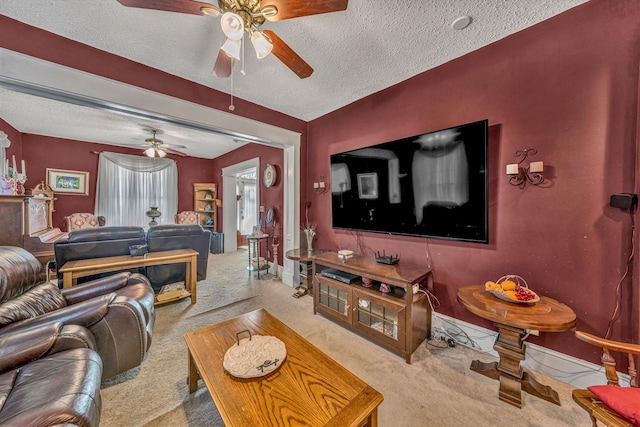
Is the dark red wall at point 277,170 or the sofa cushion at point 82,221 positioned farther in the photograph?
the sofa cushion at point 82,221

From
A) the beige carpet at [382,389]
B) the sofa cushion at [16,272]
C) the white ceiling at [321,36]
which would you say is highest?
the white ceiling at [321,36]

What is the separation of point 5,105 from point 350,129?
5.05 metres

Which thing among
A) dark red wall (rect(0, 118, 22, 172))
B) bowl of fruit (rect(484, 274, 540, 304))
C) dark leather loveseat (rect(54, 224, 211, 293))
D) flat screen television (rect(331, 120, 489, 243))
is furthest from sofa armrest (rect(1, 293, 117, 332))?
dark red wall (rect(0, 118, 22, 172))

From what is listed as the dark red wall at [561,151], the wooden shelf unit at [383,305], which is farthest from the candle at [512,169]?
the wooden shelf unit at [383,305]

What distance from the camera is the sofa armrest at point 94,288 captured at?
73.4 inches

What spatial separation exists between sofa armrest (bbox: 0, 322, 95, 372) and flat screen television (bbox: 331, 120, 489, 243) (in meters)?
2.49

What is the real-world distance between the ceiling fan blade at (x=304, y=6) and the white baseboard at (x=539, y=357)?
2.62 meters

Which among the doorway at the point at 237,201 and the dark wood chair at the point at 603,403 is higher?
the doorway at the point at 237,201

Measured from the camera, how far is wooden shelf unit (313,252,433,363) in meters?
1.88

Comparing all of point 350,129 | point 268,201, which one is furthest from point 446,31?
point 268,201

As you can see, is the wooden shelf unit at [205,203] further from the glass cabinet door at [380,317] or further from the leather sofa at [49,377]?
the glass cabinet door at [380,317]

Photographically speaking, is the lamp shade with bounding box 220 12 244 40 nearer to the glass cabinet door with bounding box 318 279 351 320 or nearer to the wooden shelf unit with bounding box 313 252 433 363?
the wooden shelf unit with bounding box 313 252 433 363

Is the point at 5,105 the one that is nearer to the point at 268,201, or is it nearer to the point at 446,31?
the point at 268,201

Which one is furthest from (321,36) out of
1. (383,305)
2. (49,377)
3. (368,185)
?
(49,377)
